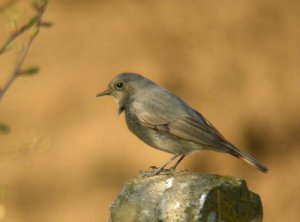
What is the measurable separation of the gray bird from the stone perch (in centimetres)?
102

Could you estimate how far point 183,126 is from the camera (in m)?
5.17

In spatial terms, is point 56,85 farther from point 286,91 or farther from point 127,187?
point 127,187

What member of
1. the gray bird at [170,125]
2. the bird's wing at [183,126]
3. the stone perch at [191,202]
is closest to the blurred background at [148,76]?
the gray bird at [170,125]

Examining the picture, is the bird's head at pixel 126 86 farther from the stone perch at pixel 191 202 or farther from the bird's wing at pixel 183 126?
the stone perch at pixel 191 202

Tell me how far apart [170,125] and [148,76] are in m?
2.67

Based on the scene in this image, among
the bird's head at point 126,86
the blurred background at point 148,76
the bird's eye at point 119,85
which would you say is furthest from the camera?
the blurred background at point 148,76

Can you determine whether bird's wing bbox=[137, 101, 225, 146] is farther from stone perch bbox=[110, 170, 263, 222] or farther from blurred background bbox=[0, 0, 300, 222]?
blurred background bbox=[0, 0, 300, 222]

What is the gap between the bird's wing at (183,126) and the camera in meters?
5.10

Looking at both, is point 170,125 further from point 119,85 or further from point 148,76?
point 148,76

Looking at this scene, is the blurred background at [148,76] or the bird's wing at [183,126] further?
the blurred background at [148,76]

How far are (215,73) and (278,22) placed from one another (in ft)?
2.96

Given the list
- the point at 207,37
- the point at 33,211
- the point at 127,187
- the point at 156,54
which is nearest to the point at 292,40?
the point at 207,37

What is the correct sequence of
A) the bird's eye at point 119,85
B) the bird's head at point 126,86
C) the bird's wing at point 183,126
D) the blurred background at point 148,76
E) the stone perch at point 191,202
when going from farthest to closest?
the blurred background at point 148,76, the bird's eye at point 119,85, the bird's head at point 126,86, the bird's wing at point 183,126, the stone perch at point 191,202

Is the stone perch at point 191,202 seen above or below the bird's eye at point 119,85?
above
